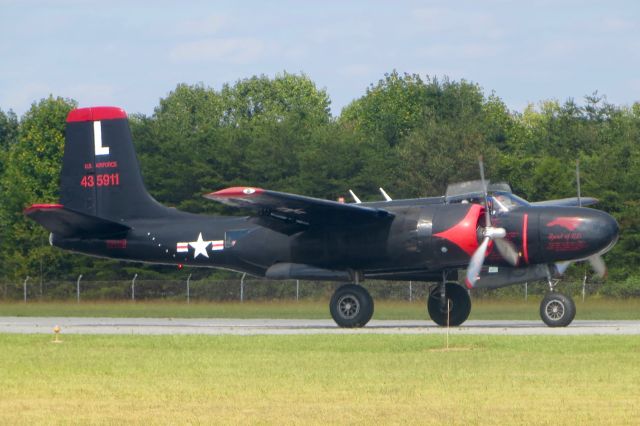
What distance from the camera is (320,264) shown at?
28094 mm

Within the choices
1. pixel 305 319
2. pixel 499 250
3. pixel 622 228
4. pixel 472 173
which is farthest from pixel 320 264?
pixel 472 173

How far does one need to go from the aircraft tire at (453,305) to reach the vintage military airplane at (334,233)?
0.03m

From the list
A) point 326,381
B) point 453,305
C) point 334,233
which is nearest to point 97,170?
point 334,233

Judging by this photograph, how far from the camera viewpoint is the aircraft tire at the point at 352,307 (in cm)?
2758

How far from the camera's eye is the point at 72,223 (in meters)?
29.6

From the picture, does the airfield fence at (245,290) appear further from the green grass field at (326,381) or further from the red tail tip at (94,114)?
the green grass field at (326,381)

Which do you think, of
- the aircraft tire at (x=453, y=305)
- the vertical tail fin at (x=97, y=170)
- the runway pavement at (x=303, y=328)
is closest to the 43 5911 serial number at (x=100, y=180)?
the vertical tail fin at (x=97, y=170)

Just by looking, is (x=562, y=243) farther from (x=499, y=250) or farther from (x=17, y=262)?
(x=17, y=262)

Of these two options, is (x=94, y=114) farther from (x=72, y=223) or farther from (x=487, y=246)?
(x=487, y=246)

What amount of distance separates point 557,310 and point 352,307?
4755 millimetres

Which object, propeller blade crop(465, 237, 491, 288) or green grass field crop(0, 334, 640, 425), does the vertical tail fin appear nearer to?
green grass field crop(0, 334, 640, 425)

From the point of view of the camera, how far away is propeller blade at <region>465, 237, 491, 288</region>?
25.7 m

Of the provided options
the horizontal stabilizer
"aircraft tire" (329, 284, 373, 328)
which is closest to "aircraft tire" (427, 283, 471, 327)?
"aircraft tire" (329, 284, 373, 328)

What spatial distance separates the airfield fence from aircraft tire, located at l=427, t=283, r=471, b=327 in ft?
52.1
